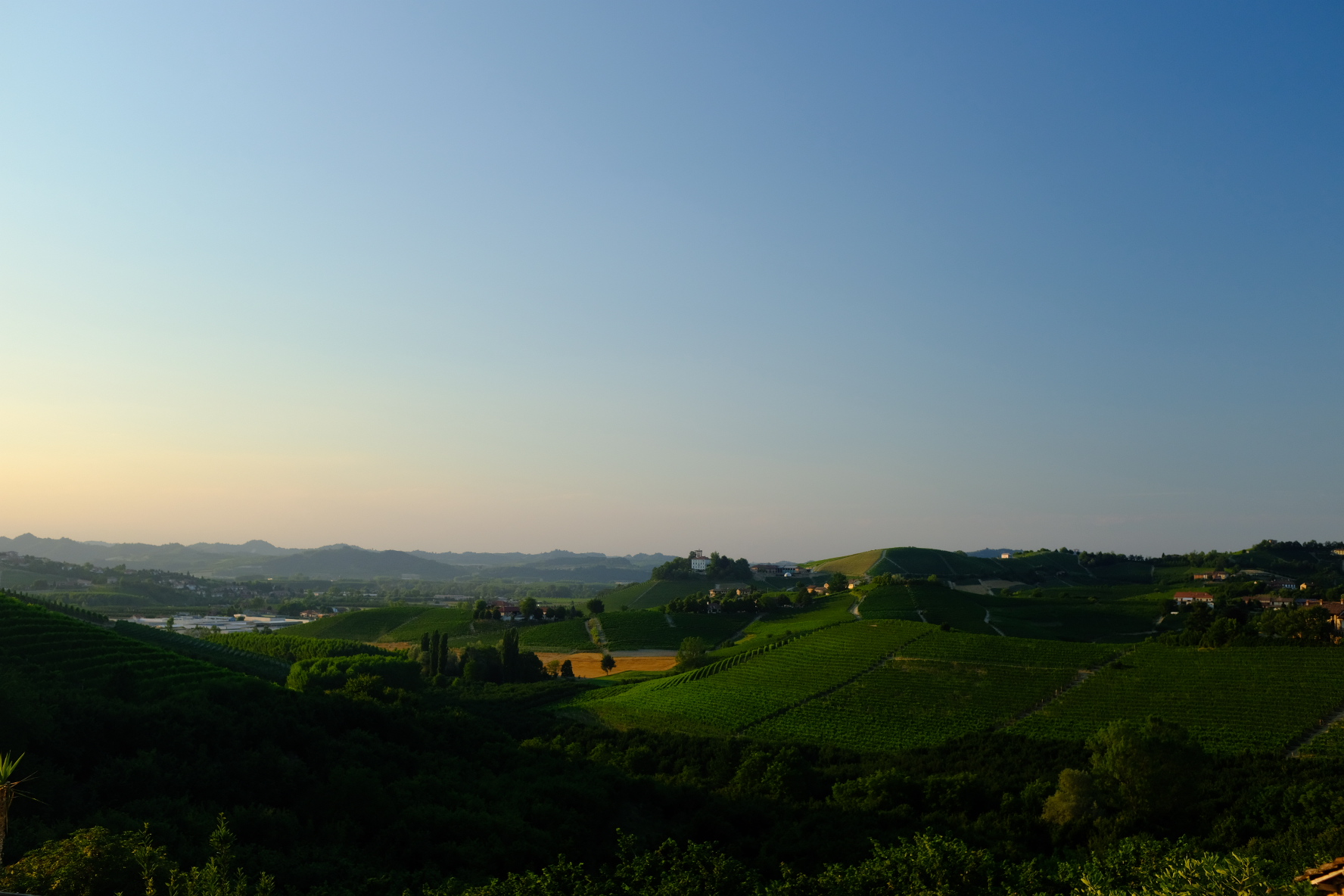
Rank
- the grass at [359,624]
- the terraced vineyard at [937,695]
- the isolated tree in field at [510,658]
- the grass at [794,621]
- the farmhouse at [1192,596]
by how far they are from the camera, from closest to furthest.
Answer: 1. the terraced vineyard at [937,695]
2. the isolated tree in field at [510,658]
3. the grass at [794,621]
4. the farmhouse at [1192,596]
5. the grass at [359,624]

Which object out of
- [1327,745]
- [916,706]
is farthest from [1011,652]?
[1327,745]

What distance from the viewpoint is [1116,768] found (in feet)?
141

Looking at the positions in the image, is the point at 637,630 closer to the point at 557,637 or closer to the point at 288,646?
the point at 557,637

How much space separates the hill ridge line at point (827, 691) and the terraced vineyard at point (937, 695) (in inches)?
27.1

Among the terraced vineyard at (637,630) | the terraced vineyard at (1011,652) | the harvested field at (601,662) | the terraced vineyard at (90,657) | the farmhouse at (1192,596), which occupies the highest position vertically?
the terraced vineyard at (90,657)

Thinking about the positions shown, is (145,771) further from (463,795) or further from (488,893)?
(488,893)

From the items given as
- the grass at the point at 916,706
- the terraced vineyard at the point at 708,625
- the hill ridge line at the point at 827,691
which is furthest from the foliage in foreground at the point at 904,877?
the terraced vineyard at the point at 708,625

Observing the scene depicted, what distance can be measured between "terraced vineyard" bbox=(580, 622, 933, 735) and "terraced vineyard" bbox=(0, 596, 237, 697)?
36688 mm

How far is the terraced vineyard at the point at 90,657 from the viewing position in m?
48.7

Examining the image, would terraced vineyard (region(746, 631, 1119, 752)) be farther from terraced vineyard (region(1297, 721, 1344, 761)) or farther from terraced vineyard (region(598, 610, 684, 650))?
terraced vineyard (region(598, 610, 684, 650))

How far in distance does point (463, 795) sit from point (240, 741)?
10944 millimetres

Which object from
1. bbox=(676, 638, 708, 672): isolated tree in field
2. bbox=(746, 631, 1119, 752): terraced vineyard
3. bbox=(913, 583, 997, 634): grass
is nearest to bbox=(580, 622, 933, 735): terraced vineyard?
bbox=(746, 631, 1119, 752): terraced vineyard

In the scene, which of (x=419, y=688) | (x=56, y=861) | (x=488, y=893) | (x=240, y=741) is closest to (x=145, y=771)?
(x=240, y=741)

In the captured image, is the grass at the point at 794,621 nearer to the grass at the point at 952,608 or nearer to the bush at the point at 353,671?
the grass at the point at 952,608
